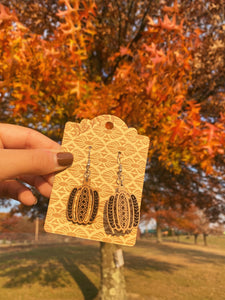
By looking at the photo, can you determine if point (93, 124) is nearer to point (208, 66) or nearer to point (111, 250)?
point (208, 66)

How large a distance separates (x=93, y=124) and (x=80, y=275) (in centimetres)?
1063

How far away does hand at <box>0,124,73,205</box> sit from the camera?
1455 mm

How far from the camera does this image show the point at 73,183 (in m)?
1.57

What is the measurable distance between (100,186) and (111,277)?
6702 millimetres

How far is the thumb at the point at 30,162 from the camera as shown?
1.44 meters

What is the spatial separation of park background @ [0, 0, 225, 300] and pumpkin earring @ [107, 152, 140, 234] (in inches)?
116

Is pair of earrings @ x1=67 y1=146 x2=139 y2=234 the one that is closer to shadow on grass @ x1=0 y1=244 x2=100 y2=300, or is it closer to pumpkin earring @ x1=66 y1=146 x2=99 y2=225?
pumpkin earring @ x1=66 y1=146 x2=99 y2=225

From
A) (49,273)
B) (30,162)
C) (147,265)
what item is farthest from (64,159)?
(147,265)

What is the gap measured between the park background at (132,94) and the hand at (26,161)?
7.96 ft

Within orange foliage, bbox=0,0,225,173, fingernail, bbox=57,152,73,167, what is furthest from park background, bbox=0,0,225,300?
fingernail, bbox=57,152,73,167

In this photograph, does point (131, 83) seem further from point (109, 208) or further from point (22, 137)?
point (109, 208)

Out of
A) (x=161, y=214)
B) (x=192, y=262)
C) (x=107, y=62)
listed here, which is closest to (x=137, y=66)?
(x=107, y=62)

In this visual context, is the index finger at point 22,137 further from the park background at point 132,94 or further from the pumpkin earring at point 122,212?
the park background at point 132,94

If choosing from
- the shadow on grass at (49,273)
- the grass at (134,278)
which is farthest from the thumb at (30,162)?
the shadow on grass at (49,273)
